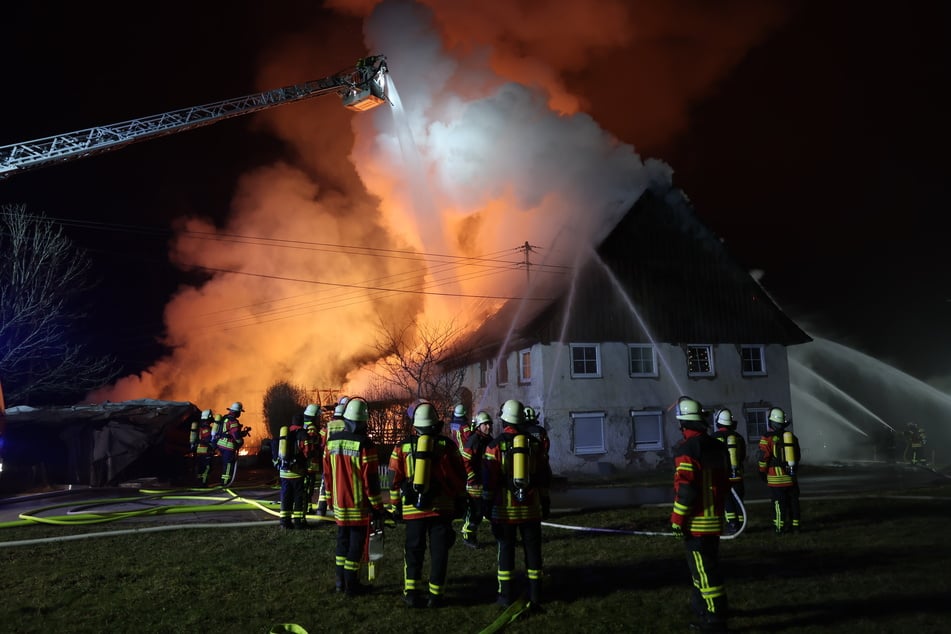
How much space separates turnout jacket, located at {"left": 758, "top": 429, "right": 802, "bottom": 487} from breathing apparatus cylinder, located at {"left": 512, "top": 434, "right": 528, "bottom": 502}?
586 centimetres

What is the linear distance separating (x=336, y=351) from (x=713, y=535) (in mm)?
47955

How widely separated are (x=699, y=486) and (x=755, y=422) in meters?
24.0

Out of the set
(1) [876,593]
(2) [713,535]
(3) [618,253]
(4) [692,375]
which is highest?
(3) [618,253]

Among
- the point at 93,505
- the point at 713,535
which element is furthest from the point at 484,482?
the point at 93,505

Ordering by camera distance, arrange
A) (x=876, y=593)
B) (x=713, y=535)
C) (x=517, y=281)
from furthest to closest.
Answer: (x=517, y=281) → (x=876, y=593) → (x=713, y=535)

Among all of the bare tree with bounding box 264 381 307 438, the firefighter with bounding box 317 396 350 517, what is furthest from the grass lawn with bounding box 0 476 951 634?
the bare tree with bounding box 264 381 307 438

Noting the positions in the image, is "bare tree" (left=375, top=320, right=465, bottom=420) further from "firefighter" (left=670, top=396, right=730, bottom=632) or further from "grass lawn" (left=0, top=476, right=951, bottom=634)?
"firefighter" (left=670, top=396, right=730, bottom=632)

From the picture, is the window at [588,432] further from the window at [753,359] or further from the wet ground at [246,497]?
the window at [753,359]

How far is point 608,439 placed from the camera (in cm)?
2556

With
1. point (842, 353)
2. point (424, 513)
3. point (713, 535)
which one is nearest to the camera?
point (713, 535)

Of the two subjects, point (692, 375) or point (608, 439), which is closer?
point (608, 439)

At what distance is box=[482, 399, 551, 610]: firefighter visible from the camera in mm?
7086

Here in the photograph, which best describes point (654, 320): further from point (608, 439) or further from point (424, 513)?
point (424, 513)

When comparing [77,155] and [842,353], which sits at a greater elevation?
[77,155]
